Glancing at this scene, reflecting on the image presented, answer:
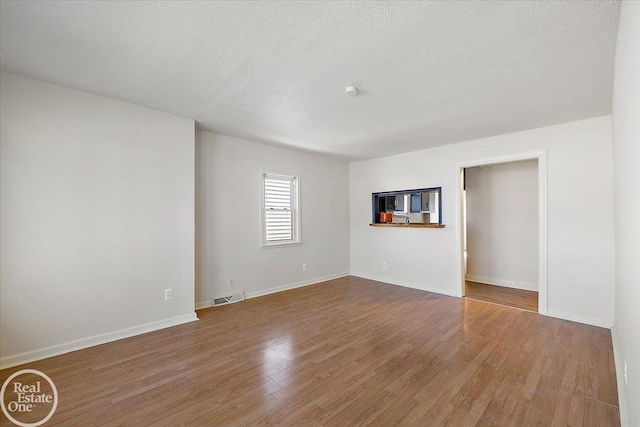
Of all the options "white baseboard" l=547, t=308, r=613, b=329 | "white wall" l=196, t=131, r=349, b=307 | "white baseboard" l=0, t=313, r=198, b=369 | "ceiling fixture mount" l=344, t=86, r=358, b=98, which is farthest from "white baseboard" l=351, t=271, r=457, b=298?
"ceiling fixture mount" l=344, t=86, r=358, b=98

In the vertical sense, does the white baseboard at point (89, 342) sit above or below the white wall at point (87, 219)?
below

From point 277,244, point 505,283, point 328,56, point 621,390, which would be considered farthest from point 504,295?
point 328,56

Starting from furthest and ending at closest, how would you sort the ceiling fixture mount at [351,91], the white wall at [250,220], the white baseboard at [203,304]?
1. the white wall at [250,220]
2. the white baseboard at [203,304]
3. the ceiling fixture mount at [351,91]

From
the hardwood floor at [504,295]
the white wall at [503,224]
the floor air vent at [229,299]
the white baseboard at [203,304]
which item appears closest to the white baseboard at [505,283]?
the white wall at [503,224]

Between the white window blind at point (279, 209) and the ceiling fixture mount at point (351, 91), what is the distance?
243 cm

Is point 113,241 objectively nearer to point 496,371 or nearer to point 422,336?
point 422,336

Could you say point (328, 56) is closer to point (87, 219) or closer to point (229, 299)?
point (87, 219)

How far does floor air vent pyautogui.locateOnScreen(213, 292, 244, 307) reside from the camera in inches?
159

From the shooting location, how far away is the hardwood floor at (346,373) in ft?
6.01

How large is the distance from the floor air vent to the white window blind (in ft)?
3.05

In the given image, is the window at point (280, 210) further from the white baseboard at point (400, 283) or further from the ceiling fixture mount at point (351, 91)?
the ceiling fixture mount at point (351, 91)

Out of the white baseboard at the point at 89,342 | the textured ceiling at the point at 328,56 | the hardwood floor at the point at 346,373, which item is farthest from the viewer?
the white baseboard at the point at 89,342

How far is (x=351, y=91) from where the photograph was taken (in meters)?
2.59

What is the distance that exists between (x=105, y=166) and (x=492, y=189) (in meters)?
6.12
